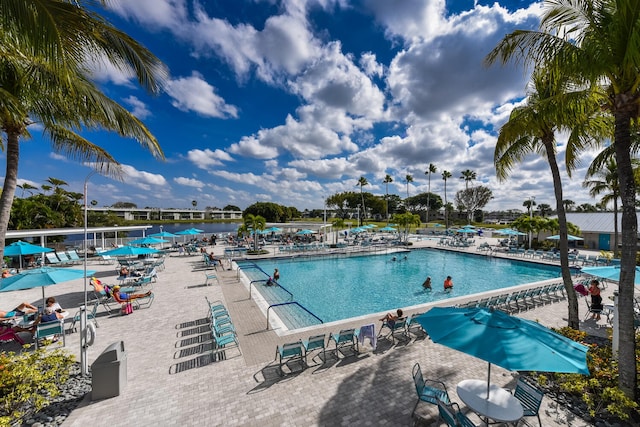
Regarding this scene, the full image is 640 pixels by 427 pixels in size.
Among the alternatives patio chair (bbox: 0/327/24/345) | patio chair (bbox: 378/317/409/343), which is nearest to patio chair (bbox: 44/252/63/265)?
patio chair (bbox: 0/327/24/345)

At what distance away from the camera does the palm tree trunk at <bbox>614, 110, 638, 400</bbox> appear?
4648 millimetres

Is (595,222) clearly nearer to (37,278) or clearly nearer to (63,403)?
(63,403)

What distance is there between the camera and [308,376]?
5785 mm

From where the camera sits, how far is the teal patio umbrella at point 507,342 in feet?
11.2

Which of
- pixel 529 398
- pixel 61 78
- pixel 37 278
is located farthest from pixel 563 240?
pixel 37 278

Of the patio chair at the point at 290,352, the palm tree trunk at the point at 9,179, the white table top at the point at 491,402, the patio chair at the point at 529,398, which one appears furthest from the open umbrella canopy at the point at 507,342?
the palm tree trunk at the point at 9,179

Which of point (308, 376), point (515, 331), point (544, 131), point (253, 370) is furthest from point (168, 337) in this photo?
point (544, 131)

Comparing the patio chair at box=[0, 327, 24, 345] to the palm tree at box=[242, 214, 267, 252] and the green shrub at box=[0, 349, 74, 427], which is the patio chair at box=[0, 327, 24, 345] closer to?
the green shrub at box=[0, 349, 74, 427]

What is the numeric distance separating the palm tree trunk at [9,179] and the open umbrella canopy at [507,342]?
8.45m

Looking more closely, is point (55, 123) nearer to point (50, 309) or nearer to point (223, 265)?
point (50, 309)

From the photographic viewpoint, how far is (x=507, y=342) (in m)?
3.63

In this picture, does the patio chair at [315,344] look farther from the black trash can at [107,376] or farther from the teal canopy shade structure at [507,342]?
the black trash can at [107,376]

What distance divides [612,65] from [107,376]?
10.6 m

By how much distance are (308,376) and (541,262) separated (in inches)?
907
